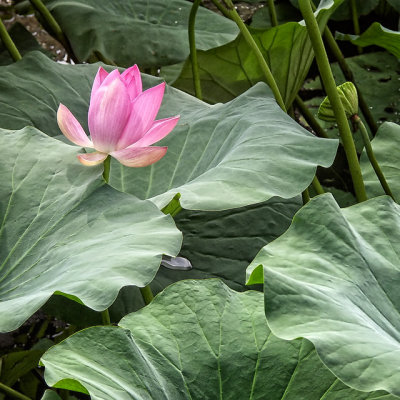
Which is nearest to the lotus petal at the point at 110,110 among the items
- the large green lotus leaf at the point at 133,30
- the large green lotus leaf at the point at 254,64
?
the large green lotus leaf at the point at 254,64

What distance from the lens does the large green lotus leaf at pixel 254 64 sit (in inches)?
61.1

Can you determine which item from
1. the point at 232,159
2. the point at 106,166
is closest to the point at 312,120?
the point at 232,159

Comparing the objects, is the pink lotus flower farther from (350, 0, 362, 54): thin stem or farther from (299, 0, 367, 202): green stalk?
(350, 0, 362, 54): thin stem

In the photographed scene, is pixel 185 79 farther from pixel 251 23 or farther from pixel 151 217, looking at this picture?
pixel 151 217

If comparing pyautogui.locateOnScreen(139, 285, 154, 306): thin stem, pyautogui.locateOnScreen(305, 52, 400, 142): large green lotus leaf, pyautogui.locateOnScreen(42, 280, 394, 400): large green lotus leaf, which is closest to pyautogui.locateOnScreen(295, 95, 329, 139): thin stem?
pyautogui.locateOnScreen(305, 52, 400, 142): large green lotus leaf

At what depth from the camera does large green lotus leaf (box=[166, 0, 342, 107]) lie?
5.09 ft

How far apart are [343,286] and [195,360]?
183mm

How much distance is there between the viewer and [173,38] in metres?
1.72

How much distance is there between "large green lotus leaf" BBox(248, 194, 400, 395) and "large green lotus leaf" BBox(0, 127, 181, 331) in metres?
0.15

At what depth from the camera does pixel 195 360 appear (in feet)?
2.75

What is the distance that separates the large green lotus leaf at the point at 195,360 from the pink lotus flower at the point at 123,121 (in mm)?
245

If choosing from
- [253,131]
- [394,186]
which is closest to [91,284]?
[253,131]

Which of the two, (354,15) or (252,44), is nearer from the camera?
(252,44)

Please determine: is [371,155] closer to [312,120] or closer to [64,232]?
[64,232]
